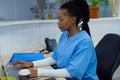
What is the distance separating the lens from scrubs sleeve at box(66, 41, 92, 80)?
1.32 m

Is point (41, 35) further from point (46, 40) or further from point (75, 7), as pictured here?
point (75, 7)

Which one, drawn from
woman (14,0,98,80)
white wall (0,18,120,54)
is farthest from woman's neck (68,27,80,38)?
white wall (0,18,120,54)

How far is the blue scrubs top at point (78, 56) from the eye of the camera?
1330 mm

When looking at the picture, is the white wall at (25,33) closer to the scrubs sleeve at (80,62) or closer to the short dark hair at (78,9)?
the short dark hair at (78,9)

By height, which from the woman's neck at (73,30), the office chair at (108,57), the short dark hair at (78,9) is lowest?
the office chair at (108,57)

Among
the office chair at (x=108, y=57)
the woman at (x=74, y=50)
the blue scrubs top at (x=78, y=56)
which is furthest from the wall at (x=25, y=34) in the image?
the office chair at (x=108, y=57)

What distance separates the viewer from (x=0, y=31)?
6.64ft

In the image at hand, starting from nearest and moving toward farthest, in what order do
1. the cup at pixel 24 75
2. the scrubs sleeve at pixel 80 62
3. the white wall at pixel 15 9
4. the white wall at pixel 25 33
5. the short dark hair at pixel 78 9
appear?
the cup at pixel 24 75 → the scrubs sleeve at pixel 80 62 → the short dark hair at pixel 78 9 → the white wall at pixel 25 33 → the white wall at pixel 15 9

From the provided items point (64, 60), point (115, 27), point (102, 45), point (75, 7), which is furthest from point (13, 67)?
point (115, 27)

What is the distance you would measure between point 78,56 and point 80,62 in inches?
1.7

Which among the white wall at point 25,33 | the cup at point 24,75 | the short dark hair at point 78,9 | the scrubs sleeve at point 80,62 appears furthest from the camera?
the white wall at point 25,33

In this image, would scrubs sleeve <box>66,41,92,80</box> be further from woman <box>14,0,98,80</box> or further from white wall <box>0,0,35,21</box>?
white wall <box>0,0,35,21</box>

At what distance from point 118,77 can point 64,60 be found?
172 cm

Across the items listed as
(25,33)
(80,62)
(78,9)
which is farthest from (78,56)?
(25,33)
